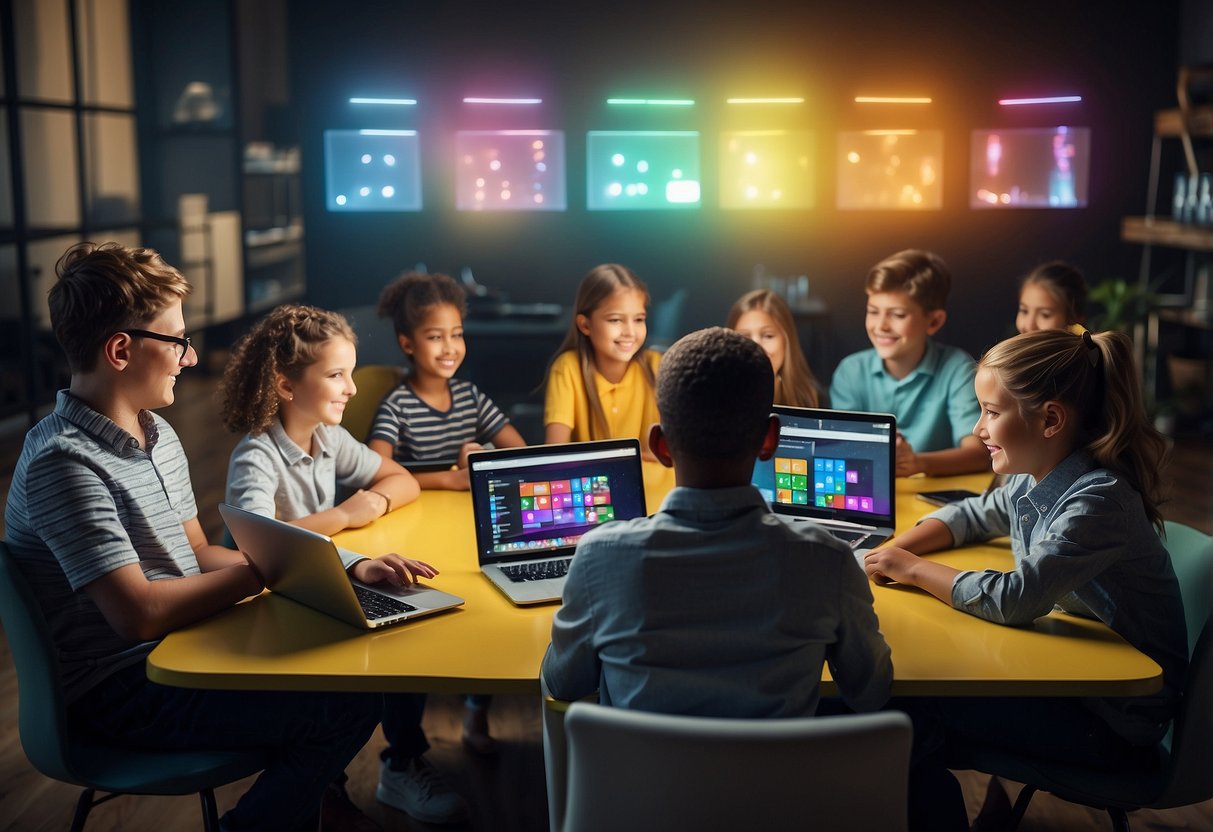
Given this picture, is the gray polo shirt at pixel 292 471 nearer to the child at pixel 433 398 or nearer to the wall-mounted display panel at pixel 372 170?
the child at pixel 433 398

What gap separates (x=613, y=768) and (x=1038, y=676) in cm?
71

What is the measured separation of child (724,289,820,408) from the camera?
3.13m

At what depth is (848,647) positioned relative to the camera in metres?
1.47

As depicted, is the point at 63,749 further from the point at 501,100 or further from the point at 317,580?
the point at 501,100

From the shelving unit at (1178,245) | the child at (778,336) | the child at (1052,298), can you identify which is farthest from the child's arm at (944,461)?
the shelving unit at (1178,245)

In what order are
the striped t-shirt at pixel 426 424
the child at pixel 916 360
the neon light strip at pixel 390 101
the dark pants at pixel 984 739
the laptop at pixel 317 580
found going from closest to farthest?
1. the laptop at pixel 317 580
2. the dark pants at pixel 984 739
3. the striped t-shirt at pixel 426 424
4. the child at pixel 916 360
5. the neon light strip at pixel 390 101

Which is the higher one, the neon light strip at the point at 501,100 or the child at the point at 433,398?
the neon light strip at the point at 501,100

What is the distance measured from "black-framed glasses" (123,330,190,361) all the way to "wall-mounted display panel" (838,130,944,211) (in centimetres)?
567

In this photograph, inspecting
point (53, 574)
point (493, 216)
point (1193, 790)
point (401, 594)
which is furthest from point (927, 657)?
point (493, 216)

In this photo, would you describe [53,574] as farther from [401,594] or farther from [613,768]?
[613,768]

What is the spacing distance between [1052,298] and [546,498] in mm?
1828

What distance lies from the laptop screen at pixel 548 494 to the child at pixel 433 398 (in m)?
0.74

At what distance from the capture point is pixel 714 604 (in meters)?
1.37

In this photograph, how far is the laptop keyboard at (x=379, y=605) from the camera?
72.2 inches
